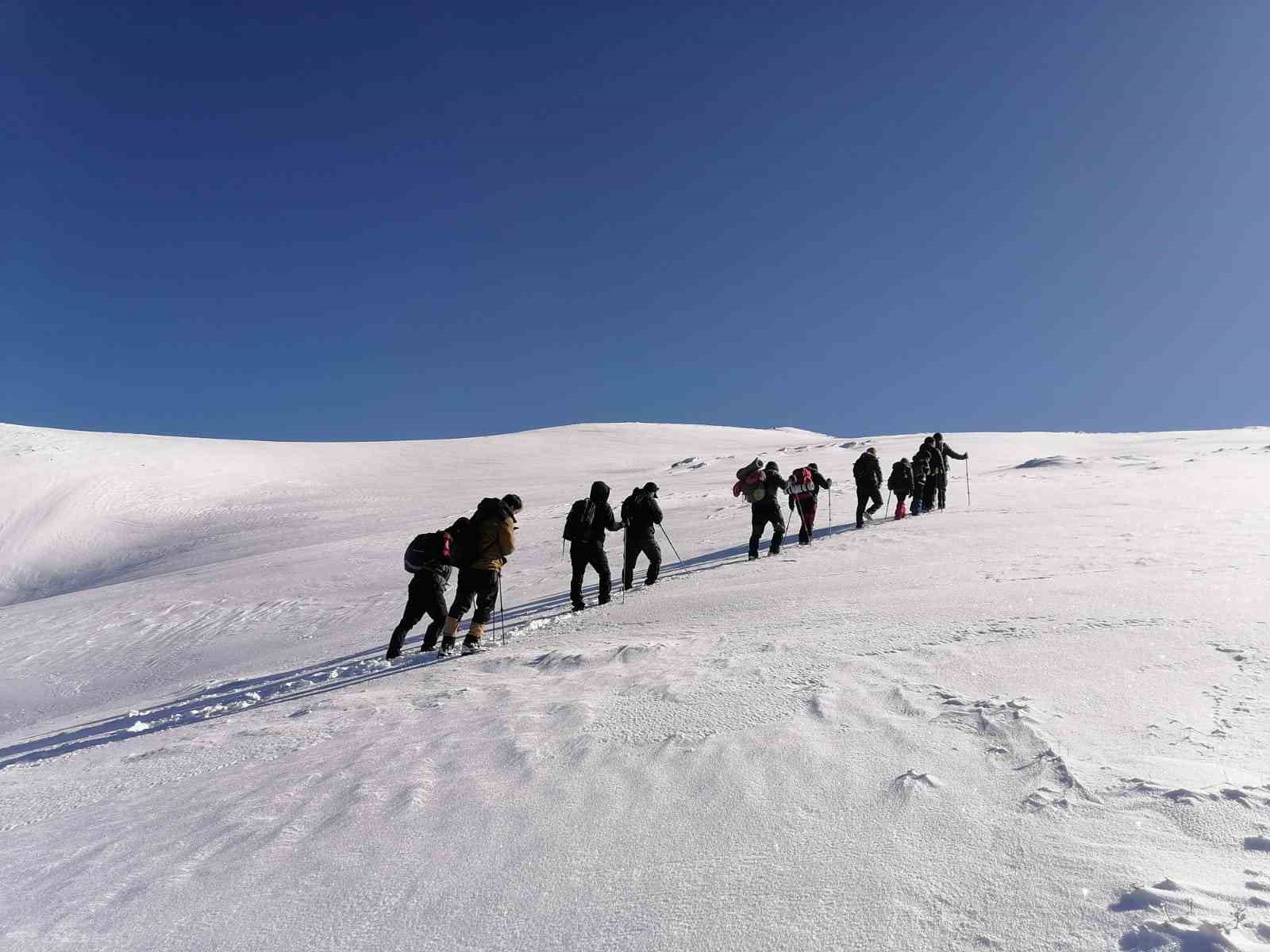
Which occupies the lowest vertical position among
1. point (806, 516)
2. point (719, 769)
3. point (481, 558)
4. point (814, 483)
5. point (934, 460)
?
point (719, 769)

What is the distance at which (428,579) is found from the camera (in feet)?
30.9

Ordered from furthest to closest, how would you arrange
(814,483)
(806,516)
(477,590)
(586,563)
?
(806,516) → (814,483) → (586,563) → (477,590)

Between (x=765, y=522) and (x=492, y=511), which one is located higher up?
(x=492, y=511)

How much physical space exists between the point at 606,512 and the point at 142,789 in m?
6.59

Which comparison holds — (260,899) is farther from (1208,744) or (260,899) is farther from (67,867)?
(1208,744)

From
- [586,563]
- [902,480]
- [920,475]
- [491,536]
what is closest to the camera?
[491,536]

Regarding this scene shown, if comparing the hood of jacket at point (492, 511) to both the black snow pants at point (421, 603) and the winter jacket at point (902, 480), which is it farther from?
the winter jacket at point (902, 480)

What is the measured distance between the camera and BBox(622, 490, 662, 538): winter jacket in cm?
1169

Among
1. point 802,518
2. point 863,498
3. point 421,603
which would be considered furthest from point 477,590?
point 863,498

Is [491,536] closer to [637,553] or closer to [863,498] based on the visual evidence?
[637,553]

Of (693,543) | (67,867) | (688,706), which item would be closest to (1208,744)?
(688,706)

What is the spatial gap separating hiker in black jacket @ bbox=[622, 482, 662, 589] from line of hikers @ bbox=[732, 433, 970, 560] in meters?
1.78

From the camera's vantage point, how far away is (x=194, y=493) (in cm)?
3170

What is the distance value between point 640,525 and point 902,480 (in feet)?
23.5
